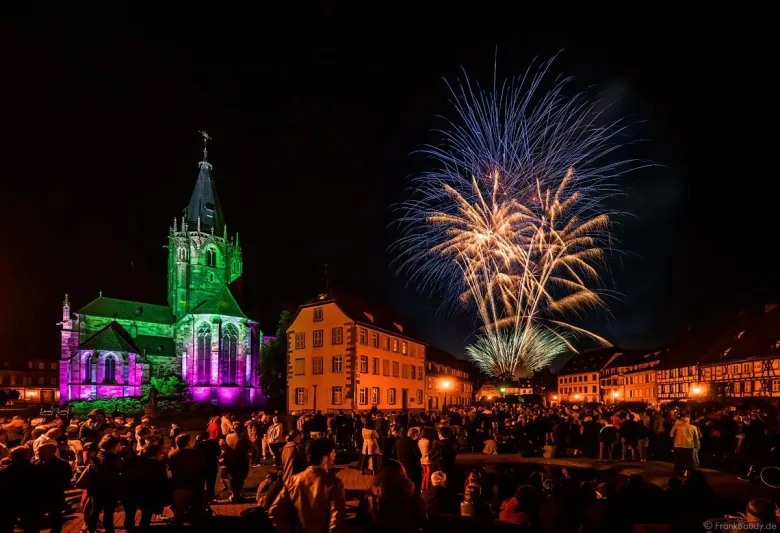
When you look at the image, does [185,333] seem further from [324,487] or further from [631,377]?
[324,487]

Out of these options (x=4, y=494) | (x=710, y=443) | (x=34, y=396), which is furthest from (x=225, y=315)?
(x=4, y=494)

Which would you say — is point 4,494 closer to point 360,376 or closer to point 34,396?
point 360,376

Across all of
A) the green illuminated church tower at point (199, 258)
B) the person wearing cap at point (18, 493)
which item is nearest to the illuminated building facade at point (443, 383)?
the green illuminated church tower at point (199, 258)

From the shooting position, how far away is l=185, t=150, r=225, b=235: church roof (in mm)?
73188

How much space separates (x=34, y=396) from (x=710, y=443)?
9700 centimetres

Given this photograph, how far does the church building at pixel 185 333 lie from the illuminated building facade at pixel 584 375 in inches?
2034

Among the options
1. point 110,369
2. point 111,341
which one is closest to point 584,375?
point 110,369

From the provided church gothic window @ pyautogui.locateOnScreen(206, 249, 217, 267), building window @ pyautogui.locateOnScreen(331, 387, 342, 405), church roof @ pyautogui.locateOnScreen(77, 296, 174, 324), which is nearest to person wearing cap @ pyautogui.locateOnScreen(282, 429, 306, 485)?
building window @ pyautogui.locateOnScreen(331, 387, 342, 405)

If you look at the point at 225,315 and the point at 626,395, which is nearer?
the point at 225,315

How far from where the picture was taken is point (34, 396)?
88312 millimetres

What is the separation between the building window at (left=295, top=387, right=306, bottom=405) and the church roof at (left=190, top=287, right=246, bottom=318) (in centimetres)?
2848

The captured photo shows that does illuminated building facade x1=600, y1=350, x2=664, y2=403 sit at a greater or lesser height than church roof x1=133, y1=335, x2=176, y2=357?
lesser

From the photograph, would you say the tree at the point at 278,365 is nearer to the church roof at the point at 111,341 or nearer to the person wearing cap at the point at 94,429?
the church roof at the point at 111,341

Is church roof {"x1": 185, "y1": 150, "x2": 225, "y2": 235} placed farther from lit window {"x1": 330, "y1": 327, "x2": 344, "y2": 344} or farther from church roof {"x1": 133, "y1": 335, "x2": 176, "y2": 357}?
lit window {"x1": 330, "y1": 327, "x2": 344, "y2": 344}
